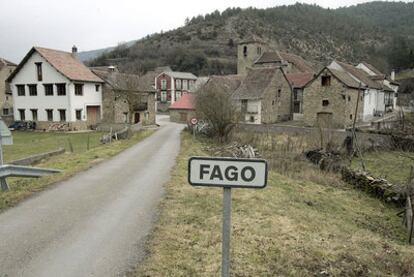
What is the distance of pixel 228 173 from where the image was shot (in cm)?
361

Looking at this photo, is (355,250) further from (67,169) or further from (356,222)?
(67,169)

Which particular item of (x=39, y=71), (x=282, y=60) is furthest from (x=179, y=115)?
(x=282, y=60)

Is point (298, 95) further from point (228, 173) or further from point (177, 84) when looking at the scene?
point (228, 173)

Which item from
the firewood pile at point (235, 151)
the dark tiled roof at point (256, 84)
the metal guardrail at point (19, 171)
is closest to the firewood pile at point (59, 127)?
the dark tiled roof at point (256, 84)

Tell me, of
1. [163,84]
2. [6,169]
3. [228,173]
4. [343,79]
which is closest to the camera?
[228,173]

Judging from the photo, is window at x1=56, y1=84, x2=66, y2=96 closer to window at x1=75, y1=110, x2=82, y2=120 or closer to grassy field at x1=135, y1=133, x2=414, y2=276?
window at x1=75, y1=110, x2=82, y2=120

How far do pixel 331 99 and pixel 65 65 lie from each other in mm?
30683

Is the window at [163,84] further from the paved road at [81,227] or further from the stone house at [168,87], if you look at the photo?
the paved road at [81,227]

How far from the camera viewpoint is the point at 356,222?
31.7 feet

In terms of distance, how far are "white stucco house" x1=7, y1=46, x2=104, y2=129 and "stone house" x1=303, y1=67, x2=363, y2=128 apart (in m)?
25.2

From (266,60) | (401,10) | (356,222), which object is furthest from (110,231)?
(401,10)

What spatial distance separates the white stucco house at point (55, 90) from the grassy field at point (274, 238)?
3264 centimetres

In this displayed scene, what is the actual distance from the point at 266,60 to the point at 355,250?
62.5 m

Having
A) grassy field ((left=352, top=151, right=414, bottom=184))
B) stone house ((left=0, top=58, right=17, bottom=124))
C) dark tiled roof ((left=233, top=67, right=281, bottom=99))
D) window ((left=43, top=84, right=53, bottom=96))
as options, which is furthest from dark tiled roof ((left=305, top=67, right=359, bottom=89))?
stone house ((left=0, top=58, right=17, bottom=124))
